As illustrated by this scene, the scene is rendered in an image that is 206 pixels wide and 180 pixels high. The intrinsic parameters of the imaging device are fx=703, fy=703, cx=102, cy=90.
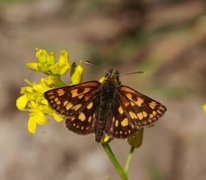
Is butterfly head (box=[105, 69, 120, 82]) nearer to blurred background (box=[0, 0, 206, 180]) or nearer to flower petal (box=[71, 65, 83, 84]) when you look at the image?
flower petal (box=[71, 65, 83, 84])

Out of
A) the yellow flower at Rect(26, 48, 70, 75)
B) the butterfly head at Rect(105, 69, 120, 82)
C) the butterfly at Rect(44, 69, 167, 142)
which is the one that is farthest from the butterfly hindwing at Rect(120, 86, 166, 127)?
the yellow flower at Rect(26, 48, 70, 75)

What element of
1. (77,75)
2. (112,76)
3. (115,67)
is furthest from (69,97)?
(115,67)

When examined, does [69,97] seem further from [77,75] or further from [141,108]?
[141,108]

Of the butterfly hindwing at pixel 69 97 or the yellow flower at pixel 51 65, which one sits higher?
the yellow flower at pixel 51 65

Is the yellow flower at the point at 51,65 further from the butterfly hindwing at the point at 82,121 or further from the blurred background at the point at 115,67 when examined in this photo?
the blurred background at the point at 115,67

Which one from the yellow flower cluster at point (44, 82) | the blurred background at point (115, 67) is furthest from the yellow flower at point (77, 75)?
the blurred background at point (115, 67)

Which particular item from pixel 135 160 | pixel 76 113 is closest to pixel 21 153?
pixel 135 160

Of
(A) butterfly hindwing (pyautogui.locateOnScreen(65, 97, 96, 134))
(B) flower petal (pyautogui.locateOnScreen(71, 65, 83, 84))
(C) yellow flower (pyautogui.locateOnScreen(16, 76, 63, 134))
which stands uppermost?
(B) flower petal (pyautogui.locateOnScreen(71, 65, 83, 84))
